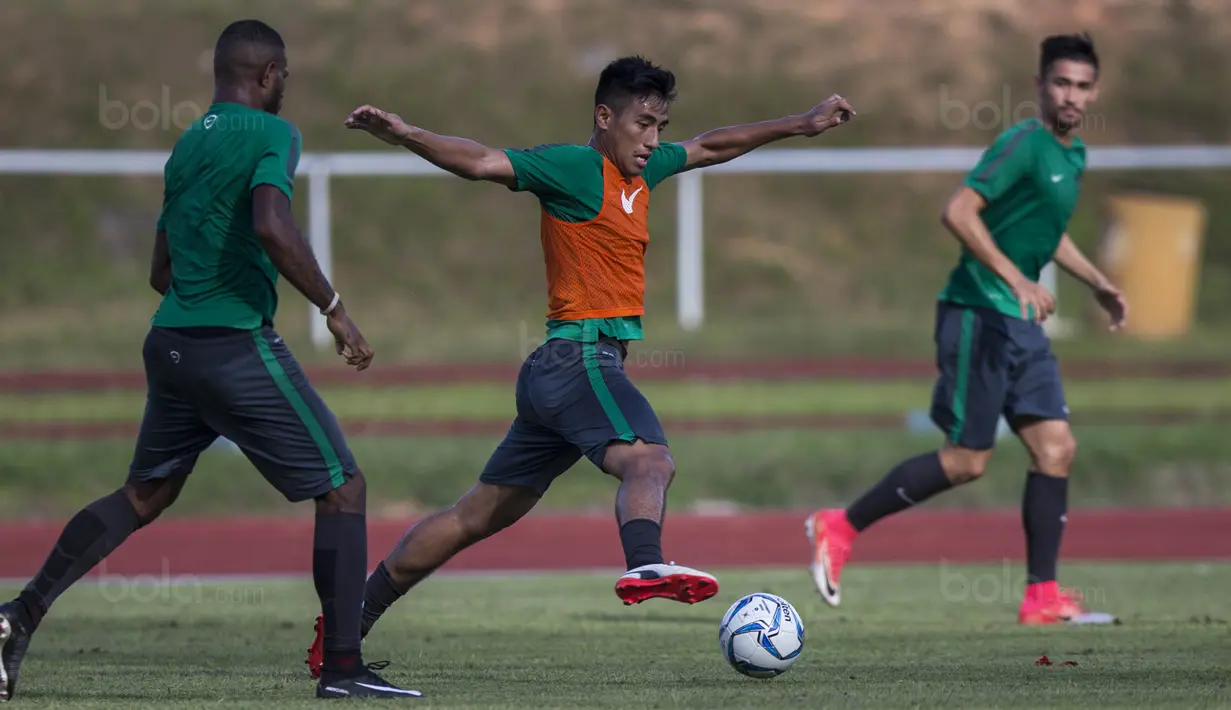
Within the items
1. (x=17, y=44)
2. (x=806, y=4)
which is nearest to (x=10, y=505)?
(x=17, y=44)

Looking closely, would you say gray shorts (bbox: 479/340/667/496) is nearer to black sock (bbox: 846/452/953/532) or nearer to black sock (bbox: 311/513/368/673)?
black sock (bbox: 311/513/368/673)

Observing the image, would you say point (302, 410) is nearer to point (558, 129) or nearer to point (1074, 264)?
point (1074, 264)

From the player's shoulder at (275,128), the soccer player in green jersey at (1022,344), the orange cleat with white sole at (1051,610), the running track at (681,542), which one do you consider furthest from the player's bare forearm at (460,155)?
the running track at (681,542)

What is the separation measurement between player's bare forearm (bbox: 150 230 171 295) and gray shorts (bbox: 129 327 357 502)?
0.36 metres

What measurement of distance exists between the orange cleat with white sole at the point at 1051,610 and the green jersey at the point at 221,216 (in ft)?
12.9

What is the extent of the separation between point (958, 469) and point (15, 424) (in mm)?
10941

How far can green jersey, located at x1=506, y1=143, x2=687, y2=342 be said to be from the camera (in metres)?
5.79

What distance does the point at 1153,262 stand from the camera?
20.7 m

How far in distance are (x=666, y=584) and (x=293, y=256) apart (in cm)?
145

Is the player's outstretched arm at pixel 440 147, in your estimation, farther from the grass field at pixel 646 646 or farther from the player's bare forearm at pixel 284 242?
the grass field at pixel 646 646

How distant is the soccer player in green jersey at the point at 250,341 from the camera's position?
5211 mm

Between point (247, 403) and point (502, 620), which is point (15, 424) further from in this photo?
point (247, 403)

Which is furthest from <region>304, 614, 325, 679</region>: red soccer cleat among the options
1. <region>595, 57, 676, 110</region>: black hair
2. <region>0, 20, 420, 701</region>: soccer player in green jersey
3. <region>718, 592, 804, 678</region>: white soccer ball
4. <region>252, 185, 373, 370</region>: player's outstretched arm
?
<region>595, 57, 676, 110</region>: black hair

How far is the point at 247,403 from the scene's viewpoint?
5.22m
